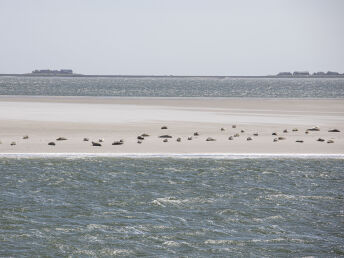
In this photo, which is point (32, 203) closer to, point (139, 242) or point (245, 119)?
point (139, 242)

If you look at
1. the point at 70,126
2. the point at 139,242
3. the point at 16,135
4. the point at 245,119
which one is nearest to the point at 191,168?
the point at 139,242

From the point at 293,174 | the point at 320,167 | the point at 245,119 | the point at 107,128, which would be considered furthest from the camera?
the point at 245,119

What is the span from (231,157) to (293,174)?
403 cm

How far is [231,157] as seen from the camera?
83.3 feet

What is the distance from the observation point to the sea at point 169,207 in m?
13.4

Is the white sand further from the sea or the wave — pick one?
the sea

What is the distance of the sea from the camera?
528 inches

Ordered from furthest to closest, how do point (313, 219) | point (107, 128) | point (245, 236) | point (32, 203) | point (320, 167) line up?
point (107, 128) < point (320, 167) < point (32, 203) < point (313, 219) < point (245, 236)

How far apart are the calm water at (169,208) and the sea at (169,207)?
1.1 inches

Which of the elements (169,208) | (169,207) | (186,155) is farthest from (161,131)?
(169,208)

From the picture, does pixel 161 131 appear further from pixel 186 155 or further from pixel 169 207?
pixel 169 207

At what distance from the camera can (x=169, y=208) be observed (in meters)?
16.5

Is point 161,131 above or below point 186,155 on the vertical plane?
above

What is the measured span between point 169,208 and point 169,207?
110mm
